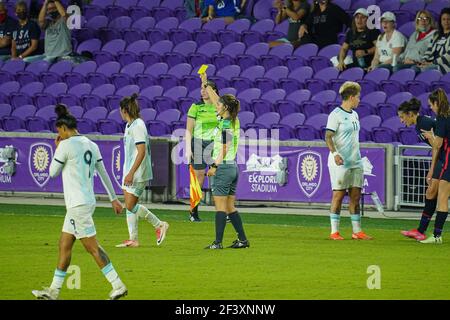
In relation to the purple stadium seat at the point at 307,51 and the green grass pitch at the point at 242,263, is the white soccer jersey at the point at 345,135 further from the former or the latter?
the purple stadium seat at the point at 307,51

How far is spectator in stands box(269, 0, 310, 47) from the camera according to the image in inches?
990

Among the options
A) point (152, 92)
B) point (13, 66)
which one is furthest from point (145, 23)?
point (13, 66)

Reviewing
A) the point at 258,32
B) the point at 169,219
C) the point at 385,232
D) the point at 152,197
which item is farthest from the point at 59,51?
the point at 385,232

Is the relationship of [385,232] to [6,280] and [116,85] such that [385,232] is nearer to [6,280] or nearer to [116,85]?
[6,280]

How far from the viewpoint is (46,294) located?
10.6 m

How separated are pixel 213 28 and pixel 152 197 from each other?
20.7 feet

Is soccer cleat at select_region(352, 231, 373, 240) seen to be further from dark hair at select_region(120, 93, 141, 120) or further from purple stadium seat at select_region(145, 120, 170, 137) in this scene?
purple stadium seat at select_region(145, 120, 170, 137)

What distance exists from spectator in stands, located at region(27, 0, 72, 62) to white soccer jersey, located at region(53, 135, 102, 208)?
654 inches

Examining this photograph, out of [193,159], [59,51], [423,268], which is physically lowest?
[423,268]

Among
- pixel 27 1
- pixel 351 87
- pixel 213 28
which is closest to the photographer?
pixel 351 87

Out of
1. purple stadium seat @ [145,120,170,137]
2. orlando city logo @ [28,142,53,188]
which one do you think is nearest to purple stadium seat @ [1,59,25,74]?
purple stadium seat @ [145,120,170,137]

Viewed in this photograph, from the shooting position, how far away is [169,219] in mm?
19125

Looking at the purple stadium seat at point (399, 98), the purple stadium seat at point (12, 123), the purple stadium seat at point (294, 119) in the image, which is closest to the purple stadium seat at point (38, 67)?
the purple stadium seat at point (12, 123)

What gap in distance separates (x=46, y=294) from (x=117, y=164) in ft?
37.7
